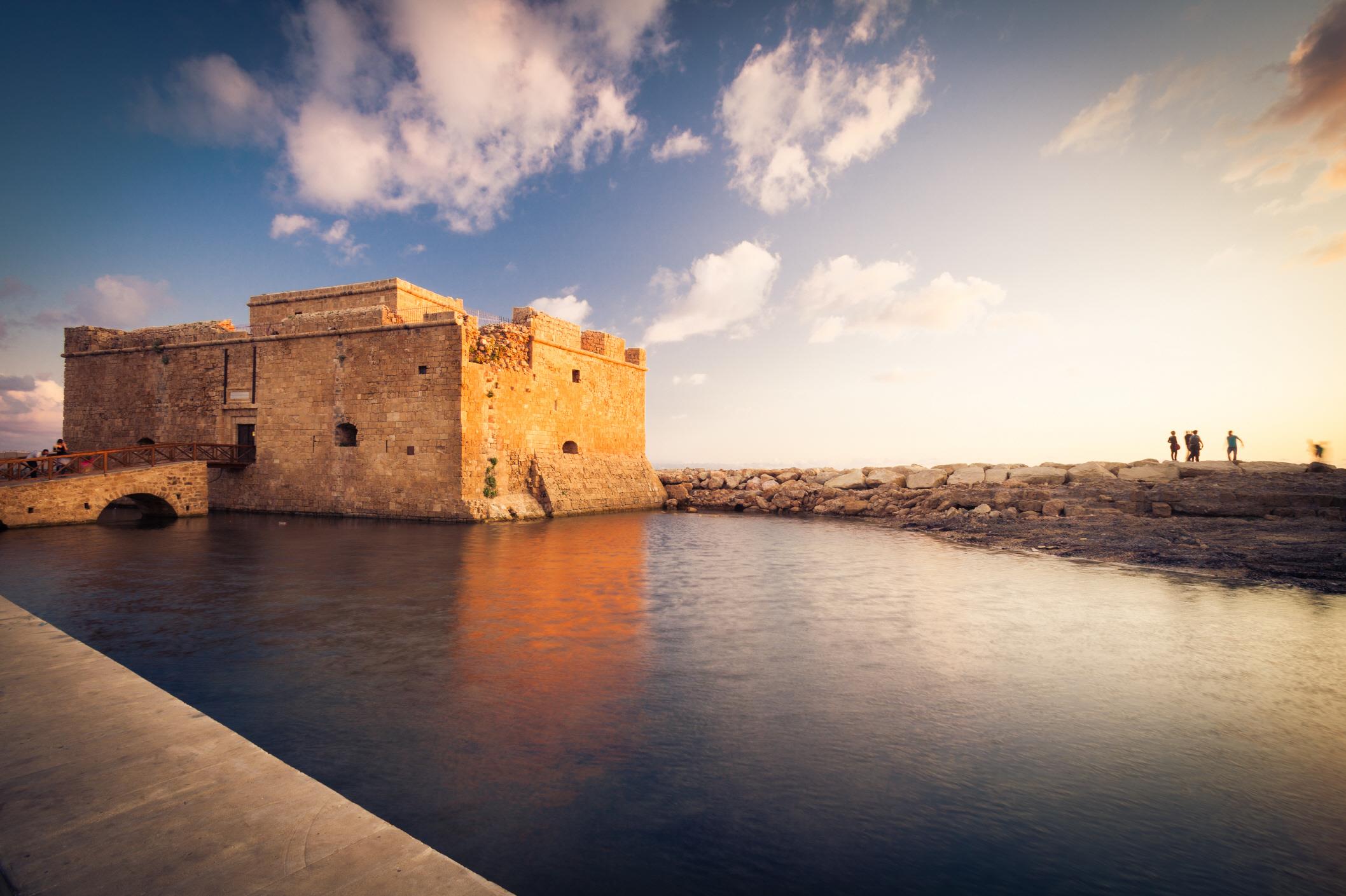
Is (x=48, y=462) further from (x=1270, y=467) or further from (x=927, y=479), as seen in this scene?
(x=1270, y=467)

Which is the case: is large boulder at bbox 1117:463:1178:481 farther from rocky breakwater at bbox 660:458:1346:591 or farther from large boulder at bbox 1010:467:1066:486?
large boulder at bbox 1010:467:1066:486

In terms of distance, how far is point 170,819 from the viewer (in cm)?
188

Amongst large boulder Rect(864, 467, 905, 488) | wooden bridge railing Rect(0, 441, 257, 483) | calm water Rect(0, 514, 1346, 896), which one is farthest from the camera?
large boulder Rect(864, 467, 905, 488)

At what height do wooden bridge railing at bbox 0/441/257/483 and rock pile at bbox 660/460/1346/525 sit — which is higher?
wooden bridge railing at bbox 0/441/257/483

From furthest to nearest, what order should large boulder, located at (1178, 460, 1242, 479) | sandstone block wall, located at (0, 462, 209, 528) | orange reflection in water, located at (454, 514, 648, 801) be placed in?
large boulder, located at (1178, 460, 1242, 479) < sandstone block wall, located at (0, 462, 209, 528) < orange reflection in water, located at (454, 514, 648, 801)

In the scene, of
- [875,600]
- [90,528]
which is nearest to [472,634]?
[875,600]

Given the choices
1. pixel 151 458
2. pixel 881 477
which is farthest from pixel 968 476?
pixel 151 458

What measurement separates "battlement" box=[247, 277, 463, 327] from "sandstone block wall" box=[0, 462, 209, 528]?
486cm

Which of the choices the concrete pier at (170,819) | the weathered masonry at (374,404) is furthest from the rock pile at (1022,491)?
the concrete pier at (170,819)

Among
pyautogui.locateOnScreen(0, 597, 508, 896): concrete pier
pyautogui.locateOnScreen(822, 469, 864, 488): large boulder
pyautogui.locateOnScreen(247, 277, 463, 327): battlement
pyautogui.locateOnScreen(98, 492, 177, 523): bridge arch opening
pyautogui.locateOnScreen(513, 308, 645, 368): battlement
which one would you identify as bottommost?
pyautogui.locateOnScreen(0, 597, 508, 896): concrete pier

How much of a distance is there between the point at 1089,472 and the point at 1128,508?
2933 mm

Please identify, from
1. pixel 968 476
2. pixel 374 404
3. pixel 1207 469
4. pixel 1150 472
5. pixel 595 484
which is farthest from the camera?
pixel 595 484

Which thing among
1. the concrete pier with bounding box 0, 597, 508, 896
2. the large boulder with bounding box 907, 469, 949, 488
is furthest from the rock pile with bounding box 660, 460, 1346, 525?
the concrete pier with bounding box 0, 597, 508, 896

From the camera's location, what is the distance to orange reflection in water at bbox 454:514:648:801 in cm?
302
